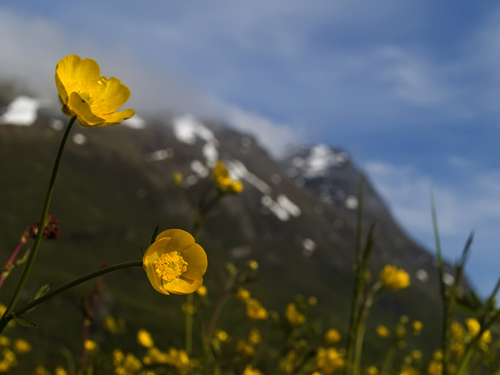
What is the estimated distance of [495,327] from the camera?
3.24m

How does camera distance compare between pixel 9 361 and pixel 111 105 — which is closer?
pixel 111 105

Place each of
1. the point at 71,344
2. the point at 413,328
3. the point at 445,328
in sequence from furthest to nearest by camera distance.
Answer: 1. the point at 71,344
2. the point at 413,328
3. the point at 445,328

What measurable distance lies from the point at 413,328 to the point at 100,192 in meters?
188

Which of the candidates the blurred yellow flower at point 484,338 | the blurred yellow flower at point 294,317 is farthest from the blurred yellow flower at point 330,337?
the blurred yellow flower at point 484,338

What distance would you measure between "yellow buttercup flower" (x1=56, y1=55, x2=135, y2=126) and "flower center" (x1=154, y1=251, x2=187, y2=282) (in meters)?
0.40

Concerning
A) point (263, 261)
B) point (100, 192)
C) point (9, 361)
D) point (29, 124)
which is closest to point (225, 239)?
point (263, 261)

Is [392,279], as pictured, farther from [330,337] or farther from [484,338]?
[330,337]

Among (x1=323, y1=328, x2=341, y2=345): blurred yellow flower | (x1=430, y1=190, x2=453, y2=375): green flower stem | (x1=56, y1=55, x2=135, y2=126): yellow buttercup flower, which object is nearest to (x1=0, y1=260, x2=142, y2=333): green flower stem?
(x1=56, y1=55, x2=135, y2=126): yellow buttercup flower

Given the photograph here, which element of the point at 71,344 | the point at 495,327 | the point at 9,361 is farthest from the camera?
the point at 71,344

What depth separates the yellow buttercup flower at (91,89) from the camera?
1461 millimetres

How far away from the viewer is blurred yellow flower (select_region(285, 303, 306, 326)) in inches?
164

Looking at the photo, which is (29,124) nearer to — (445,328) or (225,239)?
(225,239)

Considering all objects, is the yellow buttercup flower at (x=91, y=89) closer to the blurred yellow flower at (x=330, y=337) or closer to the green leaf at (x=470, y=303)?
the green leaf at (x=470, y=303)

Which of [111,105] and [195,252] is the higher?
[111,105]
